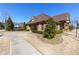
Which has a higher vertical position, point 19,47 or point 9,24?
point 9,24

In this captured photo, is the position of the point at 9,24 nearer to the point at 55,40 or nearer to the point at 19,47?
the point at 19,47

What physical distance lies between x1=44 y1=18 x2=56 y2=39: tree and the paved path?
16.8 inches

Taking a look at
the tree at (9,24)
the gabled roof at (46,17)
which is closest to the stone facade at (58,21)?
the gabled roof at (46,17)

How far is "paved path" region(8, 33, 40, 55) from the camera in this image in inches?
231

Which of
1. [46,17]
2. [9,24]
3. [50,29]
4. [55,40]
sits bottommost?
[55,40]

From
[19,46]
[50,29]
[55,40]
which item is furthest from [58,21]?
[19,46]

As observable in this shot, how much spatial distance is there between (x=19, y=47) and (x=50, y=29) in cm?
77

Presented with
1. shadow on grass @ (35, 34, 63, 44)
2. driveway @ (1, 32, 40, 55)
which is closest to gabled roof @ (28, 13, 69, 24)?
shadow on grass @ (35, 34, 63, 44)

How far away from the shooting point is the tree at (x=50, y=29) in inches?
234

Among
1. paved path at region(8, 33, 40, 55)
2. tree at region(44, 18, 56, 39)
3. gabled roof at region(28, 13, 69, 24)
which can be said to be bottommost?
paved path at region(8, 33, 40, 55)

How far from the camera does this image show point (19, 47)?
19.5 feet

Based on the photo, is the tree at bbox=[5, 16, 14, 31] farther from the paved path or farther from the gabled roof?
the gabled roof

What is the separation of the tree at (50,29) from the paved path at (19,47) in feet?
1.40

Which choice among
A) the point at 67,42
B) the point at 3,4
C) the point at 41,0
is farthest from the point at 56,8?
the point at 3,4
